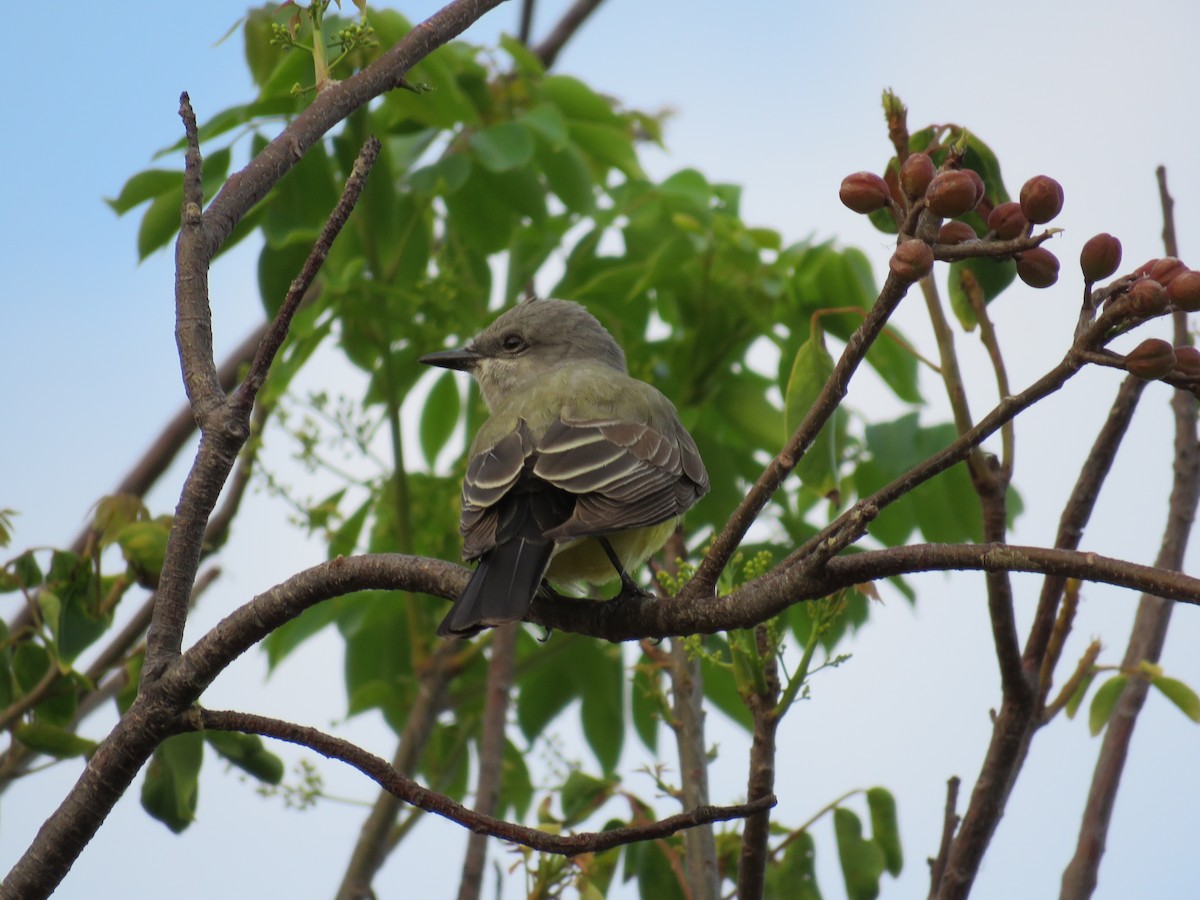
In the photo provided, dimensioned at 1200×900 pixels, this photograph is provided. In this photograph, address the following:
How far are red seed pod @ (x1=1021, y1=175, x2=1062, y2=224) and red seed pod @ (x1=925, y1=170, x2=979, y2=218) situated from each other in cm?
12

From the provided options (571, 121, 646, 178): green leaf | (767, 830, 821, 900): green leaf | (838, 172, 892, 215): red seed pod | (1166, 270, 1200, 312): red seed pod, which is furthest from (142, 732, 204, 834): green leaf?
(571, 121, 646, 178): green leaf

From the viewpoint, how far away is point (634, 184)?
15.5 ft

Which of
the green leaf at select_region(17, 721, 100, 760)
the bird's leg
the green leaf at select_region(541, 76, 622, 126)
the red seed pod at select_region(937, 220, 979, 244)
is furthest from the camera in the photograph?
the green leaf at select_region(541, 76, 622, 126)

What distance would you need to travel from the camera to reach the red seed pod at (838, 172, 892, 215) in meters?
2.00

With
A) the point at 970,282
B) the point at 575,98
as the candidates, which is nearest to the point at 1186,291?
the point at 970,282

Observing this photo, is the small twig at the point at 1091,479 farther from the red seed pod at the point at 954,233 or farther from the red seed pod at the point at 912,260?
the red seed pod at the point at 912,260

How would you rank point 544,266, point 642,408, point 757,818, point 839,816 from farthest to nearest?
1. point 544,266
2. point 642,408
3. point 839,816
4. point 757,818

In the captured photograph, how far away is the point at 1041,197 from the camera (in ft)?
6.13

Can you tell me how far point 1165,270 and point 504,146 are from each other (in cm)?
270

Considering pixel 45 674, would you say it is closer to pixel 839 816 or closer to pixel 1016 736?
pixel 839 816

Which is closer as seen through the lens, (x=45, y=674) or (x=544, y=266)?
(x=45, y=674)

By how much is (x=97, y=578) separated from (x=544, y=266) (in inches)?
86.7

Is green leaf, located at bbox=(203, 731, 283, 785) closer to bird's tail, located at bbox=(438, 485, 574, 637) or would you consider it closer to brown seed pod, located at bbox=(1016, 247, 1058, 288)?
bird's tail, located at bbox=(438, 485, 574, 637)

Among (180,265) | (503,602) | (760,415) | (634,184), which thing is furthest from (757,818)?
(634,184)
